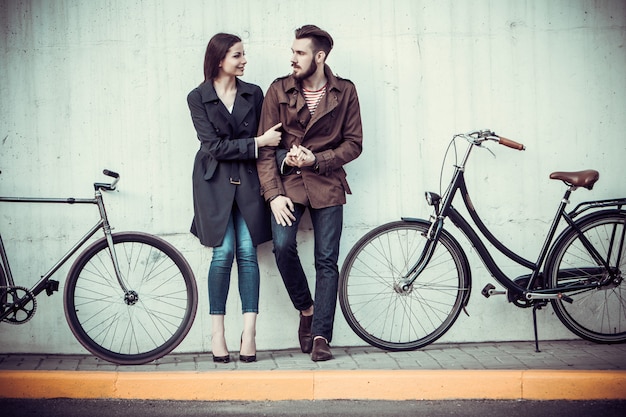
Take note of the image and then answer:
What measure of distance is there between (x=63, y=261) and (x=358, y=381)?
225cm

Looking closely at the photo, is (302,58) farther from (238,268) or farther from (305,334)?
(305,334)

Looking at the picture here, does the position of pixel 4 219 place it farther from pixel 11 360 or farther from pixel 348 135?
pixel 348 135

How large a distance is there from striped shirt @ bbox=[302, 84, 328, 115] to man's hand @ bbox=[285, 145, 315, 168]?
308mm

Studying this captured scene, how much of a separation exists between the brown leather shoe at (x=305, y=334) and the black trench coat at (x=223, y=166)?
69 centimetres

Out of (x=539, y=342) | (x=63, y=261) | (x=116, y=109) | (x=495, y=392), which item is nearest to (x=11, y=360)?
(x=63, y=261)

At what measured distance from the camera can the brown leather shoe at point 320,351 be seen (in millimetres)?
6043

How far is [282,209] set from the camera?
19.7ft

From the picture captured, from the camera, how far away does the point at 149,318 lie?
6.62 meters

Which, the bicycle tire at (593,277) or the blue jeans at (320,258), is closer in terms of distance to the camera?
the blue jeans at (320,258)

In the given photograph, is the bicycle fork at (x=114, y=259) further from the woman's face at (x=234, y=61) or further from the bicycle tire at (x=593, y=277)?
the bicycle tire at (x=593, y=277)

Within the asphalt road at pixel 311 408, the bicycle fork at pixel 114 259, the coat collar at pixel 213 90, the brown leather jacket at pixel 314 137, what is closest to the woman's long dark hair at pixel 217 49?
the coat collar at pixel 213 90

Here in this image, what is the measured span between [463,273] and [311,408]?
1.62m

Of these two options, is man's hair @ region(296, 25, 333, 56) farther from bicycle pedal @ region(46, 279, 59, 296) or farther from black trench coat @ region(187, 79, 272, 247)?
bicycle pedal @ region(46, 279, 59, 296)

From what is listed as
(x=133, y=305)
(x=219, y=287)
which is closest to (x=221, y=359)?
(x=219, y=287)
